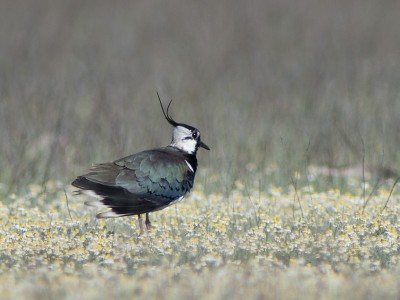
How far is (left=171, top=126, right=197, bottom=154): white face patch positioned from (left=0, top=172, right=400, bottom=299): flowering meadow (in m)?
0.65

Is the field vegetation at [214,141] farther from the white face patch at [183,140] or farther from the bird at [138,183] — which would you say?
the white face patch at [183,140]

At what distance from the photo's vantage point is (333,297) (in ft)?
17.0

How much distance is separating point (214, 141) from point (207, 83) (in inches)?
91.7

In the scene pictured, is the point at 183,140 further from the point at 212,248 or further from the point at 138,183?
the point at 212,248

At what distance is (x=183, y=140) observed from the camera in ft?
26.1

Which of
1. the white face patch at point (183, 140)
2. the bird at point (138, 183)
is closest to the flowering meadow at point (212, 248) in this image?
the bird at point (138, 183)

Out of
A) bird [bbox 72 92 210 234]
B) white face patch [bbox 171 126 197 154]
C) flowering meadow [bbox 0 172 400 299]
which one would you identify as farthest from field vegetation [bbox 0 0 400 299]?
white face patch [bbox 171 126 197 154]

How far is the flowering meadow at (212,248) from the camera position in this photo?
5316mm

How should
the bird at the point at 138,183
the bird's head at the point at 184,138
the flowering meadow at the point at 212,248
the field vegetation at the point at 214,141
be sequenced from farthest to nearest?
the bird's head at the point at 184,138
the bird at the point at 138,183
the field vegetation at the point at 214,141
the flowering meadow at the point at 212,248

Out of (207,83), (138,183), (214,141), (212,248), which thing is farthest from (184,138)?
(207,83)

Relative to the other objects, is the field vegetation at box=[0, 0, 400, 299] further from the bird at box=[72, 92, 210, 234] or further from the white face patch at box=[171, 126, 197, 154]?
the white face patch at box=[171, 126, 197, 154]

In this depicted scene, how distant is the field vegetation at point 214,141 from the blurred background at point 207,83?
36 mm

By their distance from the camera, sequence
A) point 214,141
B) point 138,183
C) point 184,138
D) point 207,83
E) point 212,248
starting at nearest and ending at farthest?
point 212,248 → point 138,183 → point 184,138 → point 214,141 → point 207,83

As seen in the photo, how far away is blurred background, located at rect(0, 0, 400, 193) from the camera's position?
10633 millimetres
